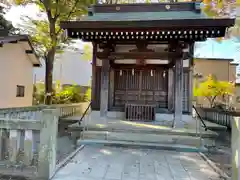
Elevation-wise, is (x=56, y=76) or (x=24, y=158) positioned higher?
(x=56, y=76)

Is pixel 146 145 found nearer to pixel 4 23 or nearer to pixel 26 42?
pixel 26 42

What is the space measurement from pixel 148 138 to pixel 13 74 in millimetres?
8339

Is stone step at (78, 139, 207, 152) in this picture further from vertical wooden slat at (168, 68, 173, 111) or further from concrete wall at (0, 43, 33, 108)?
concrete wall at (0, 43, 33, 108)

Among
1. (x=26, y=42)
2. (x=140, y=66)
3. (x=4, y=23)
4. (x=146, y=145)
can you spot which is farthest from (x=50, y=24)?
(x=146, y=145)

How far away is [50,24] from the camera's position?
1273cm

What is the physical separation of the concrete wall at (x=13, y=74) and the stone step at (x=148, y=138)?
6156mm

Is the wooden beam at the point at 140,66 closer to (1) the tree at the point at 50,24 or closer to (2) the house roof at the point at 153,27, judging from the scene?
(2) the house roof at the point at 153,27

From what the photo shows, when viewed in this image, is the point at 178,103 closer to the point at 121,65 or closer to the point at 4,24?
the point at 121,65

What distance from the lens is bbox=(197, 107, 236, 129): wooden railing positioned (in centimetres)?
841

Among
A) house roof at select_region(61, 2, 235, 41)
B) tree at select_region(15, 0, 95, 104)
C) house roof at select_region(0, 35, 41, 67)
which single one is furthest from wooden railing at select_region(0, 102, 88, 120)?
house roof at select_region(0, 35, 41, 67)

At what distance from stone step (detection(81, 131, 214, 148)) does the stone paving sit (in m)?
0.59

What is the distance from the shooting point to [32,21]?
44.2 feet

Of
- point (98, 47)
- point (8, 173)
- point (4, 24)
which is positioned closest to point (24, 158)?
point (8, 173)

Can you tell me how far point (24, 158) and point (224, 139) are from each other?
661 centimetres
